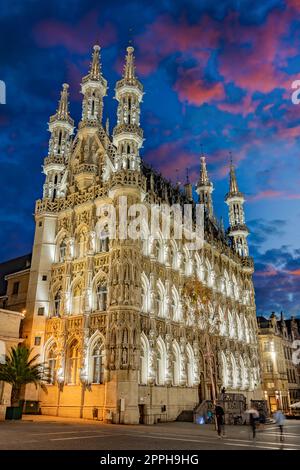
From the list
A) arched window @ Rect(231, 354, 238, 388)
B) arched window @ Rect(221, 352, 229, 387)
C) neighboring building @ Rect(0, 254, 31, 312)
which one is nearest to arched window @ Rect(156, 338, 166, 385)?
arched window @ Rect(221, 352, 229, 387)

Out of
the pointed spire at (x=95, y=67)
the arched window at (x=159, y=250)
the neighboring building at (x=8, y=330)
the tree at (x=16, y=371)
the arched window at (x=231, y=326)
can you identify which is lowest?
the tree at (x=16, y=371)

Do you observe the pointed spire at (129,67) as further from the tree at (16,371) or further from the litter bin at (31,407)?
the litter bin at (31,407)

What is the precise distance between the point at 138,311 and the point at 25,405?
534 inches

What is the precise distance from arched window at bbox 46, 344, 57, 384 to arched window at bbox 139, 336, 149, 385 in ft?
27.5

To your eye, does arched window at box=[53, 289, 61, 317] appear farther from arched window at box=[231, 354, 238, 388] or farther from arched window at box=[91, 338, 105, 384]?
arched window at box=[231, 354, 238, 388]

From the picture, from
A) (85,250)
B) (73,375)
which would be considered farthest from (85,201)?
(73,375)

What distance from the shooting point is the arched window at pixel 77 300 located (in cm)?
3856

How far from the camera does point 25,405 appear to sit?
36.9 m

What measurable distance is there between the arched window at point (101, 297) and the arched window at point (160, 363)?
6142 millimetres

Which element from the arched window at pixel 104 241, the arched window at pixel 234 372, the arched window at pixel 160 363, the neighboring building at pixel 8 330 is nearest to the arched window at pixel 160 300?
the arched window at pixel 160 363

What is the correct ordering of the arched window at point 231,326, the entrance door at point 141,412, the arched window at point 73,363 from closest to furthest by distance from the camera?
the entrance door at point 141,412 < the arched window at point 73,363 < the arched window at point 231,326

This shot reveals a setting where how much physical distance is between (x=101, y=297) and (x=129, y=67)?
25.0 metres
